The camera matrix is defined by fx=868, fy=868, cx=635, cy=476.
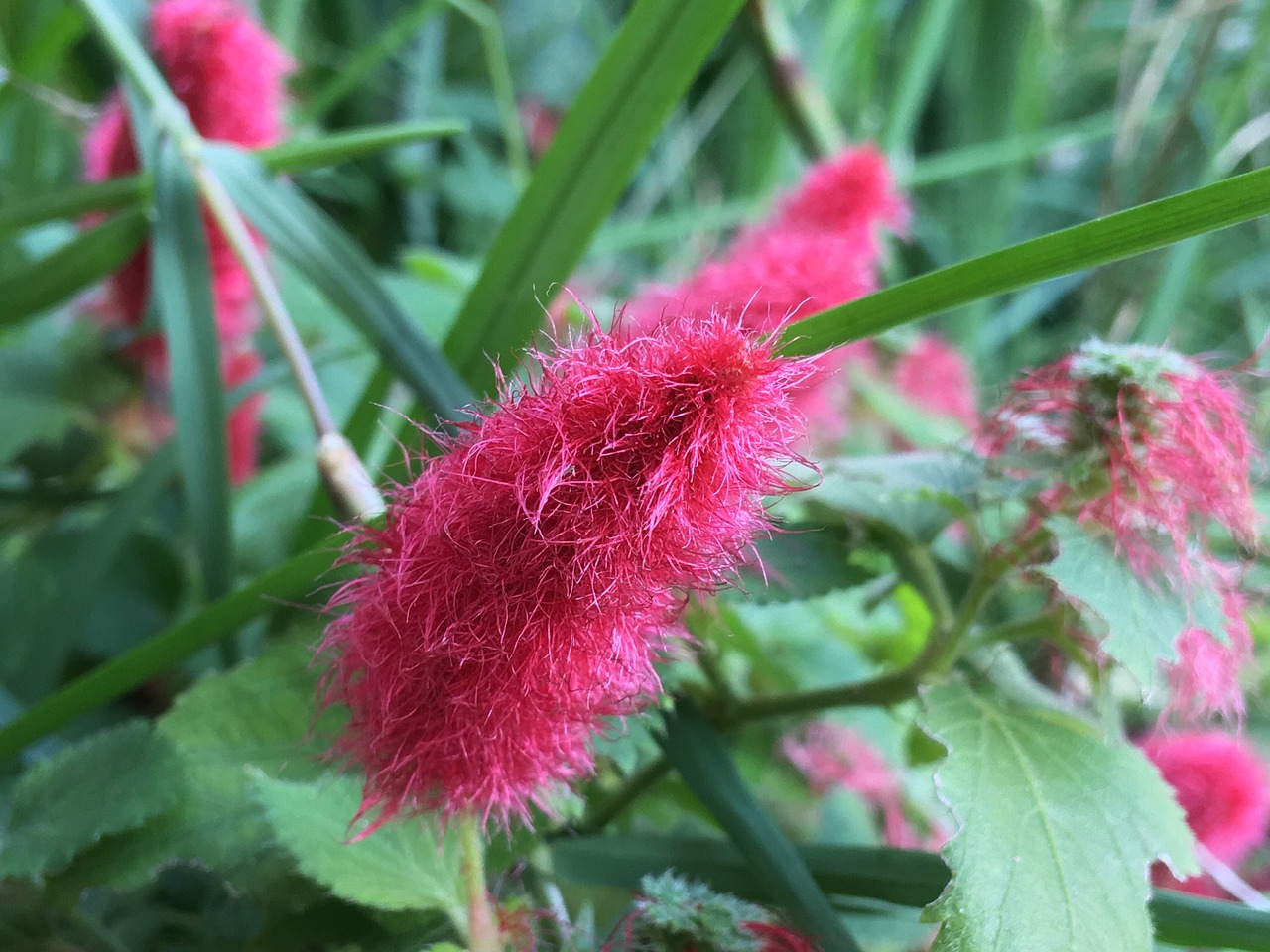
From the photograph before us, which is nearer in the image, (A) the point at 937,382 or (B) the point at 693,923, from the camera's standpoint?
(B) the point at 693,923

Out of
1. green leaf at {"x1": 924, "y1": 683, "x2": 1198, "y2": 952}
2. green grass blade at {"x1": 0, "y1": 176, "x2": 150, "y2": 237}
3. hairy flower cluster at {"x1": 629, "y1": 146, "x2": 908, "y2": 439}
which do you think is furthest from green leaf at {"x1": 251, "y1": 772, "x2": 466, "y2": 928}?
green grass blade at {"x1": 0, "y1": 176, "x2": 150, "y2": 237}

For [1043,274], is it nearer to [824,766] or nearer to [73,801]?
[73,801]

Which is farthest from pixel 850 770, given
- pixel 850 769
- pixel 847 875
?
pixel 847 875

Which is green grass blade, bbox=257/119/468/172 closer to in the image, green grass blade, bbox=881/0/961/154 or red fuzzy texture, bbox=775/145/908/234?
red fuzzy texture, bbox=775/145/908/234

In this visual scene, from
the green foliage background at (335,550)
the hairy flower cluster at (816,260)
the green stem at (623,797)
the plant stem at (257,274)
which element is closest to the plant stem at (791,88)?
the green foliage background at (335,550)

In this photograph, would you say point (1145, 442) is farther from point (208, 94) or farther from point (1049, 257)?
point (208, 94)

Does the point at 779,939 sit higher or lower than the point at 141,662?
lower
